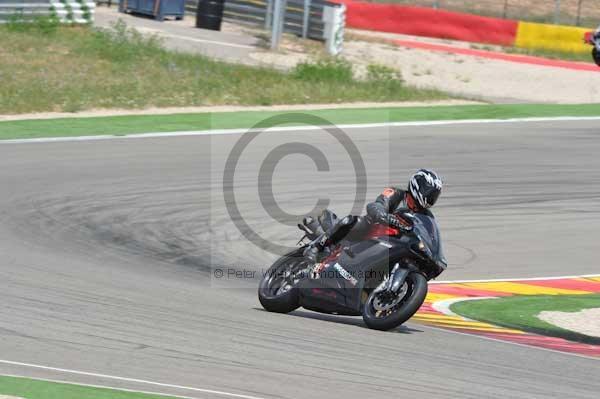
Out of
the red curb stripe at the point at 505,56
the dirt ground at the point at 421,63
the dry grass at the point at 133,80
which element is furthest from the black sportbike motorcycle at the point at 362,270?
the red curb stripe at the point at 505,56

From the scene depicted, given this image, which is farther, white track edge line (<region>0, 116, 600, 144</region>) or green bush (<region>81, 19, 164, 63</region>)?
green bush (<region>81, 19, 164, 63</region>)

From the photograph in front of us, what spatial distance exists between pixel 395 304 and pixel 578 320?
7.85ft

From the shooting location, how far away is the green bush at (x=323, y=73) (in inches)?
1104

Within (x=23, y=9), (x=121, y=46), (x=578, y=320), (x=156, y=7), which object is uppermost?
(x=156, y=7)

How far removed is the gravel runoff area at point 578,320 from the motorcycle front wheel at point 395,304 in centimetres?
195

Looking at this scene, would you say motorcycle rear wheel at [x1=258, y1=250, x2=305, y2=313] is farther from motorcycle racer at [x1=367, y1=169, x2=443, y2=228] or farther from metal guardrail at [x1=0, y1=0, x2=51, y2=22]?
metal guardrail at [x1=0, y1=0, x2=51, y2=22]

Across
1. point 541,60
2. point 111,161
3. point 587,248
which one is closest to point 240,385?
point 587,248

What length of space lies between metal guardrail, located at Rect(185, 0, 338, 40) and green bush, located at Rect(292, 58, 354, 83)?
20.8 ft

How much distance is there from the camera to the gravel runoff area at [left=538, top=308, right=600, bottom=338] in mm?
10180

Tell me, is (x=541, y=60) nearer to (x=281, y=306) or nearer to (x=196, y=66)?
(x=196, y=66)

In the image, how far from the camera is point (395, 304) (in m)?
9.23

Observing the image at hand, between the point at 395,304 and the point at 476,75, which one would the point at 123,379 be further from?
the point at 476,75

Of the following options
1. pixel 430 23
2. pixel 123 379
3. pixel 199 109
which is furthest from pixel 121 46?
pixel 123 379

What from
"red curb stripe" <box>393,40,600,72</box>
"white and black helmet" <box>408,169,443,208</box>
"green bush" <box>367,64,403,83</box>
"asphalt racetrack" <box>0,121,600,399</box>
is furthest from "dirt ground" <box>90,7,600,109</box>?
"white and black helmet" <box>408,169,443,208</box>
